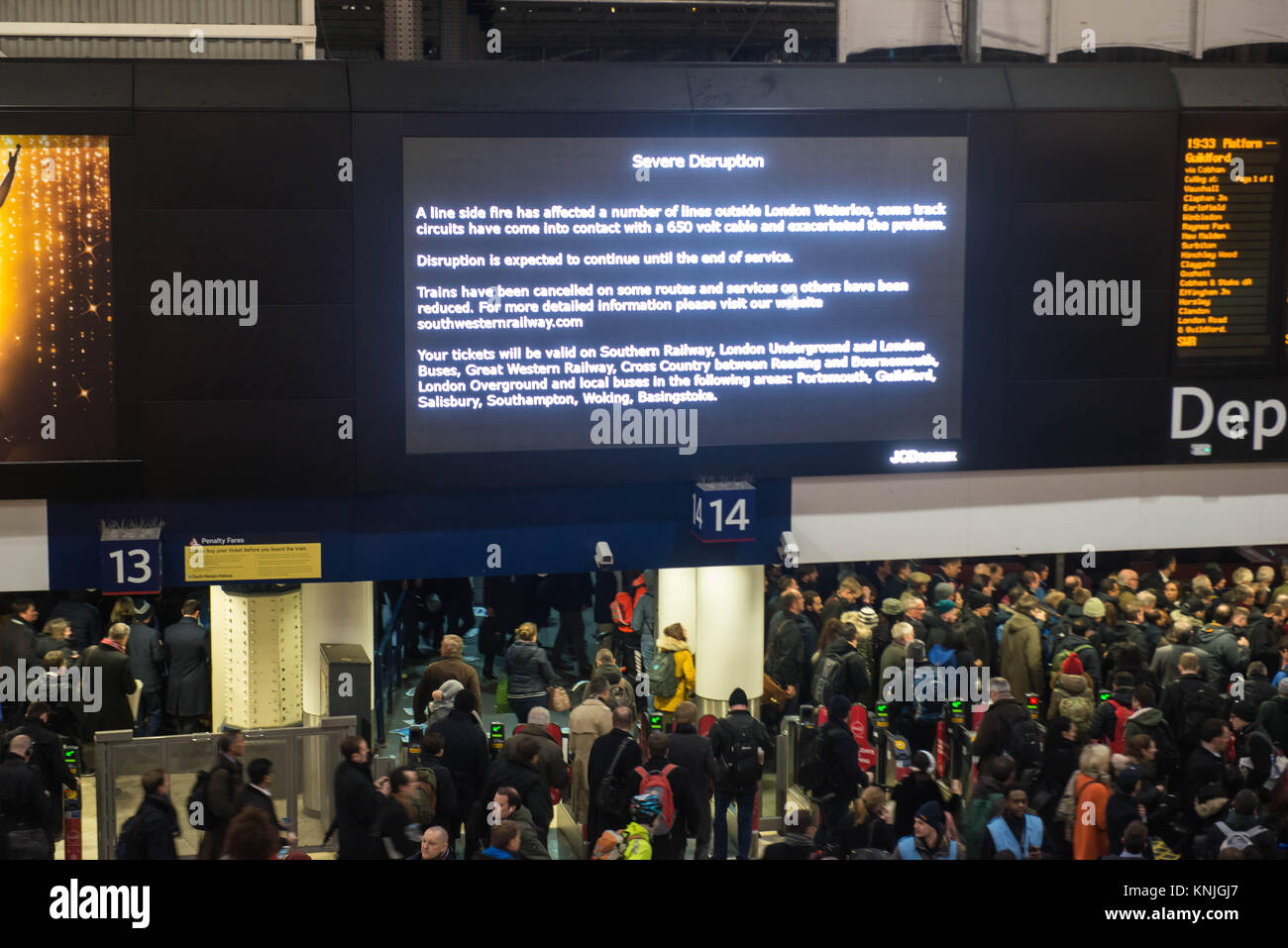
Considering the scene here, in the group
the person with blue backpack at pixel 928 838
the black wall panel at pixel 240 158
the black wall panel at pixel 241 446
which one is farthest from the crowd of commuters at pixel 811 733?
the black wall panel at pixel 240 158

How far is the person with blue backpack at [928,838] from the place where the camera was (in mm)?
7047

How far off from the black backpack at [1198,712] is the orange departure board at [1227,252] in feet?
7.01

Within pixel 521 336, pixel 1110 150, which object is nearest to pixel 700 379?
pixel 521 336

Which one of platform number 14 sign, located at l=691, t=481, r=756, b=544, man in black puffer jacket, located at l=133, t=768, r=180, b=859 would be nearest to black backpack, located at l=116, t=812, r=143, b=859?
man in black puffer jacket, located at l=133, t=768, r=180, b=859

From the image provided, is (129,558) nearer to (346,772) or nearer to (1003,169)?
(346,772)

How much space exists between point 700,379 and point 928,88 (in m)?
2.30

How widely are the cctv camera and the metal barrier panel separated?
290cm

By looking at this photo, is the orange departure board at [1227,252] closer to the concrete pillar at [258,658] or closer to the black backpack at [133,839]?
the concrete pillar at [258,658]

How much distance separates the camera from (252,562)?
8594mm

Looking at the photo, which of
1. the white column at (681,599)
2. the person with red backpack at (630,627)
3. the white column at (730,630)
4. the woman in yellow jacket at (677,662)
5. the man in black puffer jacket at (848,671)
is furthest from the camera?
the person with red backpack at (630,627)

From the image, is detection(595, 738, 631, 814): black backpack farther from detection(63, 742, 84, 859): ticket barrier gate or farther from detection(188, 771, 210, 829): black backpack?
detection(63, 742, 84, 859): ticket barrier gate

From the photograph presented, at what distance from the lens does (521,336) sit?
8.58m

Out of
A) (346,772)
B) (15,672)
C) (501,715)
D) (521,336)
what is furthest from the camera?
(501,715)

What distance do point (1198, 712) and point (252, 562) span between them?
599 centimetres
